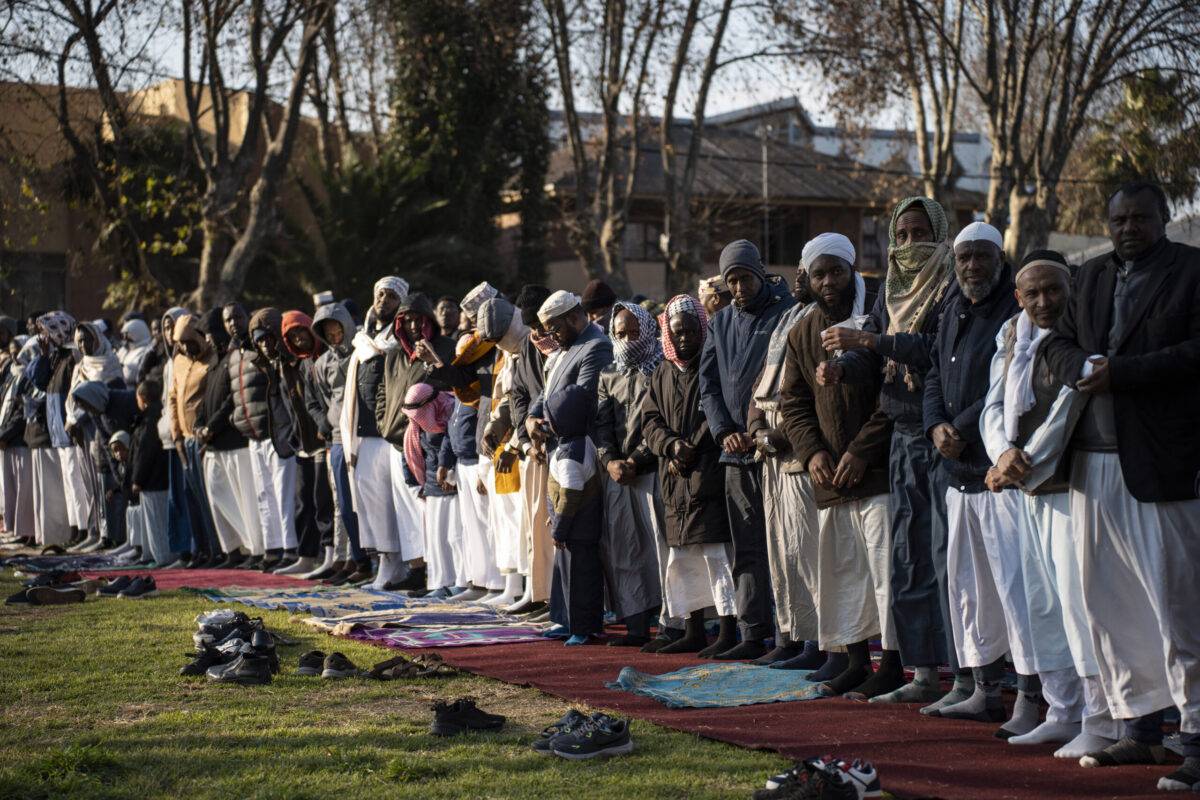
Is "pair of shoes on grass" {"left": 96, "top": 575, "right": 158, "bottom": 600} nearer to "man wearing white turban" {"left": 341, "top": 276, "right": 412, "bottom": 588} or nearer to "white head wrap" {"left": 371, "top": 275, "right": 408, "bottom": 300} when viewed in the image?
"man wearing white turban" {"left": 341, "top": 276, "right": 412, "bottom": 588}

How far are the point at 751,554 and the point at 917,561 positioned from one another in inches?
57.9

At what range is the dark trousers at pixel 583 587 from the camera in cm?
881

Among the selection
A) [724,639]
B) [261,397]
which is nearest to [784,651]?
[724,639]

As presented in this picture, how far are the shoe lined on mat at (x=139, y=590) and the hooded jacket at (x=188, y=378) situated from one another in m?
2.36

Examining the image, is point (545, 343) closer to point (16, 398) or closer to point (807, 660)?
point (807, 660)

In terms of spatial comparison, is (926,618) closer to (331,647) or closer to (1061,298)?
(1061,298)

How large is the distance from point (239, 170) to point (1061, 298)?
15.0m

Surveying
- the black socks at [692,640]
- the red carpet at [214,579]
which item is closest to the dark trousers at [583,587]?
the black socks at [692,640]

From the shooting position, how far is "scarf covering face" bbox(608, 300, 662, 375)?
29.5 feet

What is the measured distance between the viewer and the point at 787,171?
39750 mm

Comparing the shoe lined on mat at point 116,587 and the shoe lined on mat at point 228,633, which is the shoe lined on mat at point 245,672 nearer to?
the shoe lined on mat at point 228,633

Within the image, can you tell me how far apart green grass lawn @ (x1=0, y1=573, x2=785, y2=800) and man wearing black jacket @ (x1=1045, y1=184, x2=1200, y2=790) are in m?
1.29

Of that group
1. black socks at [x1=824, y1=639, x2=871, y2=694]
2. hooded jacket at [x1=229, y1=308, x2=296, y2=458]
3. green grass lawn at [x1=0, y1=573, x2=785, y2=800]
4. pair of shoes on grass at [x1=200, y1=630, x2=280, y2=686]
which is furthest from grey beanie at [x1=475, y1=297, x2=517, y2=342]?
black socks at [x1=824, y1=639, x2=871, y2=694]

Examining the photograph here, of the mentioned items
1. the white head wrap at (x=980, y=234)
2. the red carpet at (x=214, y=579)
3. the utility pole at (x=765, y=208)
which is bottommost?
the red carpet at (x=214, y=579)
